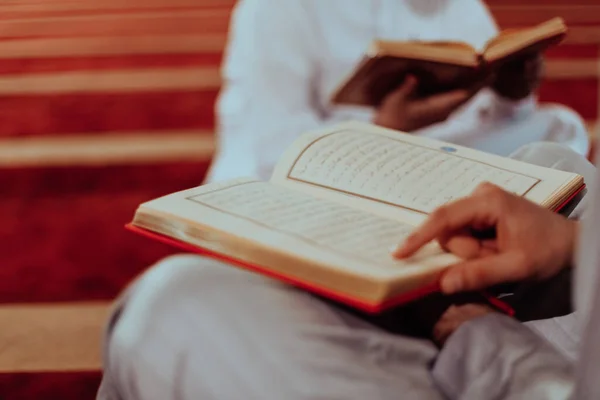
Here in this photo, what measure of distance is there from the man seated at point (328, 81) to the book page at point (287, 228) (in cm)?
47

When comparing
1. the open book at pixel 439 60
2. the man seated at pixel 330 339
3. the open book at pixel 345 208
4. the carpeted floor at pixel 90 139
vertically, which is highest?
the open book at pixel 439 60

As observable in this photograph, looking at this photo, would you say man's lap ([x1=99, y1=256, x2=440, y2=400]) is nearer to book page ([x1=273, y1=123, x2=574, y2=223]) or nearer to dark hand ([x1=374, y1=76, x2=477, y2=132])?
book page ([x1=273, y1=123, x2=574, y2=223])

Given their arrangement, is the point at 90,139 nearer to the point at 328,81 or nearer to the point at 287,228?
the point at 328,81

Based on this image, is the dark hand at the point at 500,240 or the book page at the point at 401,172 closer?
the dark hand at the point at 500,240

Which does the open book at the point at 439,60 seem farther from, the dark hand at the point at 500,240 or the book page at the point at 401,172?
the dark hand at the point at 500,240

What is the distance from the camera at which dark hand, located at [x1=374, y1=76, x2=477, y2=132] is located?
917mm

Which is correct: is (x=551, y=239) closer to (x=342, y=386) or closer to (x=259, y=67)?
(x=342, y=386)

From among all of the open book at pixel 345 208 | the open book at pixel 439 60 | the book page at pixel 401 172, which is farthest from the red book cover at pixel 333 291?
the open book at pixel 439 60

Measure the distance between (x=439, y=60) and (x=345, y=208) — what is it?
1.20 ft

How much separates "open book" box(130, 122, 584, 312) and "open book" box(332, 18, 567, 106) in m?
0.19

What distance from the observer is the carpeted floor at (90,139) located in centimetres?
100

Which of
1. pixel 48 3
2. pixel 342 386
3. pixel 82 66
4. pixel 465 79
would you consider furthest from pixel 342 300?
pixel 48 3

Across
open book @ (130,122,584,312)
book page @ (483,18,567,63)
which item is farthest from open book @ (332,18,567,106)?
open book @ (130,122,584,312)

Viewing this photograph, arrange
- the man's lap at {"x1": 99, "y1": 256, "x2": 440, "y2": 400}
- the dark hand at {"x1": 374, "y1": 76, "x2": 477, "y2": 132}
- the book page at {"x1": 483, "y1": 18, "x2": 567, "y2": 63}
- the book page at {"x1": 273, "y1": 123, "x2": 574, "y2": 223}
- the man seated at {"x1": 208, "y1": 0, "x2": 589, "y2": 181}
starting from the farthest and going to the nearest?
1. the man seated at {"x1": 208, "y1": 0, "x2": 589, "y2": 181}
2. the dark hand at {"x1": 374, "y1": 76, "x2": 477, "y2": 132}
3. the book page at {"x1": 483, "y1": 18, "x2": 567, "y2": 63}
4. the book page at {"x1": 273, "y1": 123, "x2": 574, "y2": 223}
5. the man's lap at {"x1": 99, "y1": 256, "x2": 440, "y2": 400}
